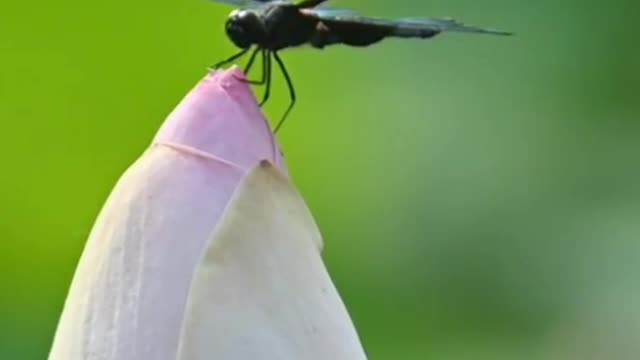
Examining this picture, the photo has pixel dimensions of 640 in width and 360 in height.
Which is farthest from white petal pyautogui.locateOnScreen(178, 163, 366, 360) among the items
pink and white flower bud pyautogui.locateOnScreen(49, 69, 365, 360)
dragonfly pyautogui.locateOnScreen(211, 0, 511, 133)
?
dragonfly pyautogui.locateOnScreen(211, 0, 511, 133)

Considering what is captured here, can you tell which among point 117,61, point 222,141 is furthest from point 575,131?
point 222,141

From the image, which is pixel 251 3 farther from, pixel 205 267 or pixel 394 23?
pixel 205 267

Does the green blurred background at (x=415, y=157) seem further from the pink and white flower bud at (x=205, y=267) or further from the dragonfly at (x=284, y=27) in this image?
the pink and white flower bud at (x=205, y=267)

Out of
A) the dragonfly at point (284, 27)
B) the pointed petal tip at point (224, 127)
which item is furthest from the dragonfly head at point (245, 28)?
the pointed petal tip at point (224, 127)

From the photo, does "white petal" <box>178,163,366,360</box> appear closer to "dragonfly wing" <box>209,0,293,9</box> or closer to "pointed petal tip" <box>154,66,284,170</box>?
"pointed petal tip" <box>154,66,284,170</box>

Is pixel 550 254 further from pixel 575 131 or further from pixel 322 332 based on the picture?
pixel 322 332

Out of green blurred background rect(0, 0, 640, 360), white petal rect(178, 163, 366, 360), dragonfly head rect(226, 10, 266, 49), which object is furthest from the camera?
green blurred background rect(0, 0, 640, 360)

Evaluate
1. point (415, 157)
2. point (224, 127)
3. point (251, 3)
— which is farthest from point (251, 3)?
point (415, 157)
